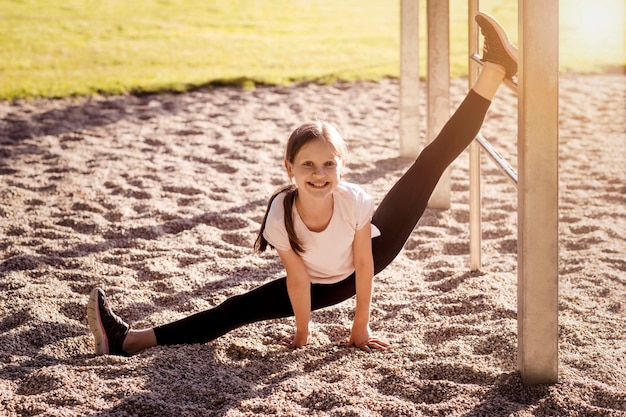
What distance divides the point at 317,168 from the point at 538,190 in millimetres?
709

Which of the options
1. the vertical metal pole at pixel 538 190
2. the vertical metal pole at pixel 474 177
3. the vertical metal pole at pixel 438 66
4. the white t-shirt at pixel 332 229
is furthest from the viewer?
the vertical metal pole at pixel 438 66

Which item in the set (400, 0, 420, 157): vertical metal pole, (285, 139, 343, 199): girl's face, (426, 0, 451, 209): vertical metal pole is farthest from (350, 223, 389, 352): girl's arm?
(400, 0, 420, 157): vertical metal pole

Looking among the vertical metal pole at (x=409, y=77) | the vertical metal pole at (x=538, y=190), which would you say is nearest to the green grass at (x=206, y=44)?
the vertical metal pole at (x=409, y=77)

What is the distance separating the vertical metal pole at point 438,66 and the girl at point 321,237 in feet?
4.63

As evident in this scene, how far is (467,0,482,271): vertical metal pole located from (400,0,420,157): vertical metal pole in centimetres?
198

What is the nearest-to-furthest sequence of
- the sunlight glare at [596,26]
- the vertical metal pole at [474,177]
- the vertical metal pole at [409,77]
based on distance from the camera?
the vertical metal pole at [474,177] → the vertical metal pole at [409,77] → the sunlight glare at [596,26]

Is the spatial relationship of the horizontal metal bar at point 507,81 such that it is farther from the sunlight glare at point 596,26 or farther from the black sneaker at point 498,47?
the sunlight glare at point 596,26

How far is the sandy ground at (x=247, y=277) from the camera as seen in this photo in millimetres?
→ 2434

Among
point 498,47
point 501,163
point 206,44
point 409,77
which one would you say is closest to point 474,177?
point 501,163

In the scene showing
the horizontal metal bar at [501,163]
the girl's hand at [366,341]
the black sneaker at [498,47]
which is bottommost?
the girl's hand at [366,341]

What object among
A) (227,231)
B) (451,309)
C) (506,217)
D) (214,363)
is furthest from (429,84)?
(214,363)

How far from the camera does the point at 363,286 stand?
2777 mm

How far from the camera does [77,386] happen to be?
2475mm

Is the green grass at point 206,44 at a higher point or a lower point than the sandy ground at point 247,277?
higher
